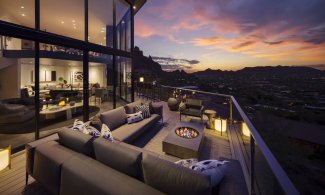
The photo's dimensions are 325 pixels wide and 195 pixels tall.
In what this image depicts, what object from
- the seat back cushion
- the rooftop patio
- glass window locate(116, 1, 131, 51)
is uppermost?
glass window locate(116, 1, 131, 51)

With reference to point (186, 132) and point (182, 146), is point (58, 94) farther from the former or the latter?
point (182, 146)

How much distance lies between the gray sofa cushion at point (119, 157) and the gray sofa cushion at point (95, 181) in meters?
0.06

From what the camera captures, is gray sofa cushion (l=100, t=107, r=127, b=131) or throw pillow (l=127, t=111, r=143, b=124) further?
throw pillow (l=127, t=111, r=143, b=124)

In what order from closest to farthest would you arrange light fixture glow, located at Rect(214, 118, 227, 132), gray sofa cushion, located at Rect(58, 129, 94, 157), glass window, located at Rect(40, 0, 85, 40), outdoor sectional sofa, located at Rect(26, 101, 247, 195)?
outdoor sectional sofa, located at Rect(26, 101, 247, 195) → gray sofa cushion, located at Rect(58, 129, 94, 157) → light fixture glow, located at Rect(214, 118, 227, 132) → glass window, located at Rect(40, 0, 85, 40)

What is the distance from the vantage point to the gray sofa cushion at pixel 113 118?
11.7 feet

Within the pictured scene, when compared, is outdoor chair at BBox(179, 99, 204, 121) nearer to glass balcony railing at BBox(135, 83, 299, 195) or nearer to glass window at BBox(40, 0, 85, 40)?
glass balcony railing at BBox(135, 83, 299, 195)

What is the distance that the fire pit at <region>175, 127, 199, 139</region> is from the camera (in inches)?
141

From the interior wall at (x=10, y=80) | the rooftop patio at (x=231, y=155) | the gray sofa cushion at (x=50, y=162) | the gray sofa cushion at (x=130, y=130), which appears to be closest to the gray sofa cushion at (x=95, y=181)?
the gray sofa cushion at (x=50, y=162)

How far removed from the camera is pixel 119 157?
1.70 m

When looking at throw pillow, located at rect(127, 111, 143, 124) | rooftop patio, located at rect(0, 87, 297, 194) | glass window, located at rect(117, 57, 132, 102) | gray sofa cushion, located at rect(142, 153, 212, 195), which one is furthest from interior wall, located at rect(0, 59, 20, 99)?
gray sofa cushion, located at rect(142, 153, 212, 195)

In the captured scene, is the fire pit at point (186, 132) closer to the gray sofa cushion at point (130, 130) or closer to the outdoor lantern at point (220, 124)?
the gray sofa cushion at point (130, 130)

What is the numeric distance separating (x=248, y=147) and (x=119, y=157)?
1.90m

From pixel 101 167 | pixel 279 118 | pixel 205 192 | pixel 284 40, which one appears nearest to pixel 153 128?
pixel 101 167

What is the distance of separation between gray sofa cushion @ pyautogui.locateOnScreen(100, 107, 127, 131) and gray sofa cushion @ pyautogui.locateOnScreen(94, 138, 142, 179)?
5.53 ft
